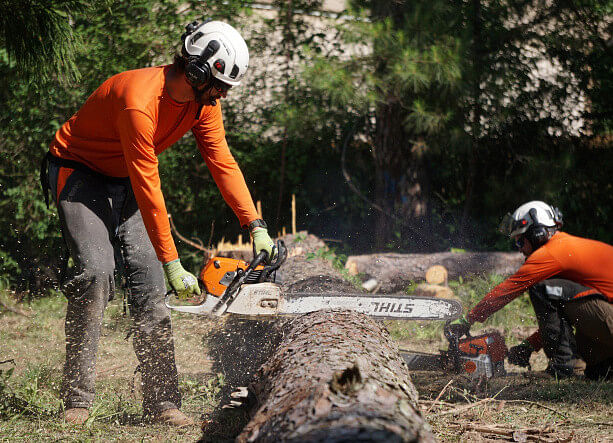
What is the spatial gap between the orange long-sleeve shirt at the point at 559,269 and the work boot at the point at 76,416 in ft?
8.09


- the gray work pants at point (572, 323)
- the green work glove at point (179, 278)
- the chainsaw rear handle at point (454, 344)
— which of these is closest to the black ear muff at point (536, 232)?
the gray work pants at point (572, 323)

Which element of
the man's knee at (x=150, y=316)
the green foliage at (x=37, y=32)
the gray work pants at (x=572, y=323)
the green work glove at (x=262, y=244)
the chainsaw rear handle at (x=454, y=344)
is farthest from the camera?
the gray work pants at (x=572, y=323)

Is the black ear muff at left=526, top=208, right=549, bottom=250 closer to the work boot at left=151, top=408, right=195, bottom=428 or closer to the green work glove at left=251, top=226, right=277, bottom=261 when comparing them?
the green work glove at left=251, top=226, right=277, bottom=261

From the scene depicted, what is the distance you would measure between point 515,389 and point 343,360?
195cm

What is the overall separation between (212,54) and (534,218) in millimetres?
2616

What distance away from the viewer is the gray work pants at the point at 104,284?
9.48 feet

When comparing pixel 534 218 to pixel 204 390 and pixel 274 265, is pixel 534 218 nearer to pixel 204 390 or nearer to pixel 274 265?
pixel 274 265

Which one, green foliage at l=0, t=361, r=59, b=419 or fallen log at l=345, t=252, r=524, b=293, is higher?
green foliage at l=0, t=361, r=59, b=419

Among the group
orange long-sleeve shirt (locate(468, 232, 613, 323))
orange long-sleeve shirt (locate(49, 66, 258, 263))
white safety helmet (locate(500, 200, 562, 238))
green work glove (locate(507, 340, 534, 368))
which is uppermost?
orange long-sleeve shirt (locate(49, 66, 258, 263))

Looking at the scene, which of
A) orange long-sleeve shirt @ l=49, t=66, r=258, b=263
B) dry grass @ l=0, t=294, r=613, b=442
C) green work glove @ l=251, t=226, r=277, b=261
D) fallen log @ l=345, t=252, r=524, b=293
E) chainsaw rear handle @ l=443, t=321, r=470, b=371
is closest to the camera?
orange long-sleeve shirt @ l=49, t=66, r=258, b=263

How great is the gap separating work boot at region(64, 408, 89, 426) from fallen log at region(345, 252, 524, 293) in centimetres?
326

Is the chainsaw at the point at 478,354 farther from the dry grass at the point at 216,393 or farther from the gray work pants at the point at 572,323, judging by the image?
the gray work pants at the point at 572,323

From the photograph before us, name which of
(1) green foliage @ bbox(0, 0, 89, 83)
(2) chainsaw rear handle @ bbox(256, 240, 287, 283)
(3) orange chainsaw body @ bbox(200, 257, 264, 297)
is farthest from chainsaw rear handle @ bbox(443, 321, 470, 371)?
(1) green foliage @ bbox(0, 0, 89, 83)

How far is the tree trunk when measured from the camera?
1.66 metres
